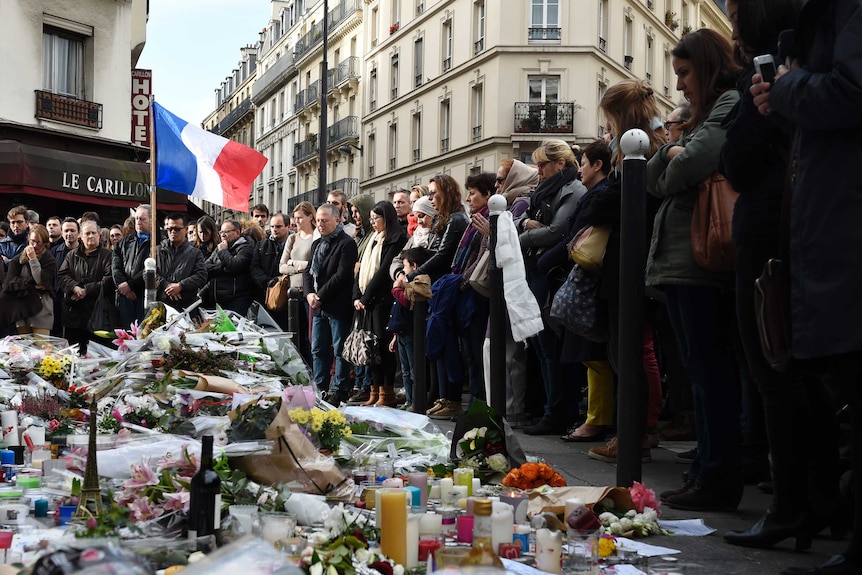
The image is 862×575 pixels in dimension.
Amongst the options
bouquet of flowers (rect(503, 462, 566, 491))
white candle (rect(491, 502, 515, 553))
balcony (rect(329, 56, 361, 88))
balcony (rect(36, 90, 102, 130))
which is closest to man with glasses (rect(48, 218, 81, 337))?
balcony (rect(36, 90, 102, 130))

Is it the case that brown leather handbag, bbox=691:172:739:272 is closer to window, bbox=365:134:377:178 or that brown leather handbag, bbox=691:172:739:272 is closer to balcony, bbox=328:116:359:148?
window, bbox=365:134:377:178

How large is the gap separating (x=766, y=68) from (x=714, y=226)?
108 cm

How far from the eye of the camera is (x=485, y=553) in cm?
252

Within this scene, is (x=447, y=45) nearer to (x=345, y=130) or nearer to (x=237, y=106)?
(x=345, y=130)

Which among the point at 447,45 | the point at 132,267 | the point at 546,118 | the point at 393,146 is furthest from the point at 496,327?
the point at 393,146

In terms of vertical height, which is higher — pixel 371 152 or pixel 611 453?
pixel 371 152

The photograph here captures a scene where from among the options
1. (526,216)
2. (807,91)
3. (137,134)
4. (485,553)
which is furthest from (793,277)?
(137,134)

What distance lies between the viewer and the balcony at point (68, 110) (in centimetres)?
2208

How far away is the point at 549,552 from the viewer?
11.3ft

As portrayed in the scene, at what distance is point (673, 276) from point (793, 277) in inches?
52.8

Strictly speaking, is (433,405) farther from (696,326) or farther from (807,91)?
(807,91)

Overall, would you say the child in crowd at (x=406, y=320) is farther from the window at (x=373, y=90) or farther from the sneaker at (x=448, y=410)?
the window at (x=373, y=90)

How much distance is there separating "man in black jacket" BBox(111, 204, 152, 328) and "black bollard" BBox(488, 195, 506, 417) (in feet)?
22.2

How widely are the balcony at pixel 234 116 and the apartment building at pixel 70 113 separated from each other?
1940 inches
